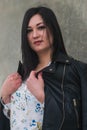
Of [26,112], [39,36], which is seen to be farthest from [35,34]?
[26,112]

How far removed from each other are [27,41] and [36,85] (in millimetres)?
276

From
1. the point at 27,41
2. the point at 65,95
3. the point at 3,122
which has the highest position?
the point at 27,41

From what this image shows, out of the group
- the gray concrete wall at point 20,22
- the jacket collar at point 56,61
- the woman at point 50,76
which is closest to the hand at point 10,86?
the woman at point 50,76

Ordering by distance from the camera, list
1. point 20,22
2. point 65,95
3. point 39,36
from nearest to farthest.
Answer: point 65,95 < point 39,36 < point 20,22

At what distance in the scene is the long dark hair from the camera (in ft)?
8.00

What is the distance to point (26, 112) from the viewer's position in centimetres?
233

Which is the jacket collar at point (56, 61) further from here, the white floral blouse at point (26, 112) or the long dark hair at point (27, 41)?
the white floral blouse at point (26, 112)

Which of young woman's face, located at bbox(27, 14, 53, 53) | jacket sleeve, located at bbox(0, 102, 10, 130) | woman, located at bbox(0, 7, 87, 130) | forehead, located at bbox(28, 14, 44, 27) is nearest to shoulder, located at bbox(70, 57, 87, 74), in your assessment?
woman, located at bbox(0, 7, 87, 130)

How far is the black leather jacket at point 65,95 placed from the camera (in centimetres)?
224

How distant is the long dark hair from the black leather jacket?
78 mm

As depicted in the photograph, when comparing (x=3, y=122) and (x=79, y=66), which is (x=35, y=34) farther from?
(x=3, y=122)

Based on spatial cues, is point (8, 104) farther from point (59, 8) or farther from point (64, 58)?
point (59, 8)

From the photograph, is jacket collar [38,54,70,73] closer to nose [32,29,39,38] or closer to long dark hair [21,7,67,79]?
long dark hair [21,7,67,79]

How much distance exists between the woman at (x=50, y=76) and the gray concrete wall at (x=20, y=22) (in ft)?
1.45
